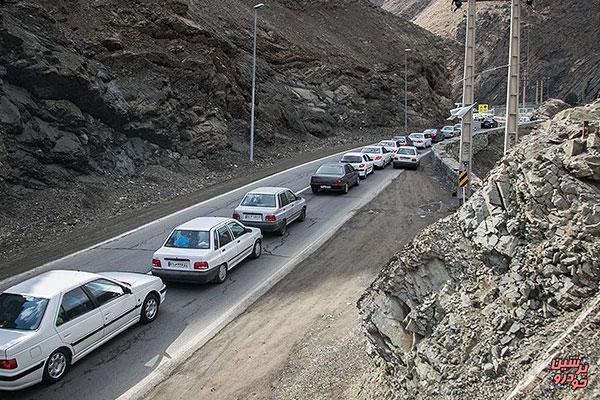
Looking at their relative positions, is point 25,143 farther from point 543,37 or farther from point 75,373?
point 543,37

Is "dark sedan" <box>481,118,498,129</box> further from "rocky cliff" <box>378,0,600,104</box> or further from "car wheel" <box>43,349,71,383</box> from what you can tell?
"car wheel" <box>43,349,71,383</box>

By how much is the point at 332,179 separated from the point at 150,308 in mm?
13923

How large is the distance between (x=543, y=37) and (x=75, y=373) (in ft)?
423

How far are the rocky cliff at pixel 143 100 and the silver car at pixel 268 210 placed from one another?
242 inches

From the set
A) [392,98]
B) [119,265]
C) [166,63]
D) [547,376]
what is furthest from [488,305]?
[392,98]

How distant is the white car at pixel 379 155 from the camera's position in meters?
32.6

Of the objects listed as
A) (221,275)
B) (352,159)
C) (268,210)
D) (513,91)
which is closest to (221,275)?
(221,275)

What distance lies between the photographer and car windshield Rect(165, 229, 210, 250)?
12406 mm

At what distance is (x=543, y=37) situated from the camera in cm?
11762

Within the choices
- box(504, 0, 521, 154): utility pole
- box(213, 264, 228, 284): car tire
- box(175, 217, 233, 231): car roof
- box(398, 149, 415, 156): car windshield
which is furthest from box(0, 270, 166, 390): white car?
box(398, 149, 415, 156): car windshield

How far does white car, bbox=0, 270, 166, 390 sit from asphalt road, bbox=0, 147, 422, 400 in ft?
1.09

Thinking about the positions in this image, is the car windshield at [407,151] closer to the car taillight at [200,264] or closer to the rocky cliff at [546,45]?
the car taillight at [200,264]

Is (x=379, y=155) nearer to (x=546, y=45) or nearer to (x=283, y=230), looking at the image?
(x=283, y=230)

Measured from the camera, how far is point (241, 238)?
13633 millimetres
